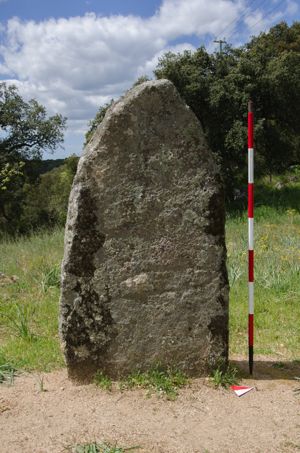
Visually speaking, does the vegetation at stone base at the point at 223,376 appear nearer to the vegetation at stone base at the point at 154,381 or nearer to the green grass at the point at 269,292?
the vegetation at stone base at the point at 154,381

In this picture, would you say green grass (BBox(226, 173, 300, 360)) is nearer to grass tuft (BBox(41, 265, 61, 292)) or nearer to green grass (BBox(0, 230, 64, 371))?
green grass (BBox(0, 230, 64, 371))

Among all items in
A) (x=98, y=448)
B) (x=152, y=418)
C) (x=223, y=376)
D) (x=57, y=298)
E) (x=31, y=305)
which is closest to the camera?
(x=98, y=448)

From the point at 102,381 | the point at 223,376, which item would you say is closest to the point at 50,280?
the point at 102,381

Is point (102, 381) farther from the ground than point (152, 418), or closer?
farther from the ground

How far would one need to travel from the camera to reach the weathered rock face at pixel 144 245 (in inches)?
142

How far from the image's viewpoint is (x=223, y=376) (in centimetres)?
→ 384

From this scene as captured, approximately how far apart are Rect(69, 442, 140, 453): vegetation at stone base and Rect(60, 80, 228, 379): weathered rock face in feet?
2.64

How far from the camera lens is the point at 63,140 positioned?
23484mm

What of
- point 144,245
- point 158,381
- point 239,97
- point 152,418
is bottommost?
point 152,418

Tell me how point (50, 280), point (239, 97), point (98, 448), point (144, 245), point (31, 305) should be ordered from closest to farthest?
1. point (98, 448)
2. point (144, 245)
3. point (31, 305)
4. point (50, 280)
5. point (239, 97)

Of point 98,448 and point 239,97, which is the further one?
point 239,97

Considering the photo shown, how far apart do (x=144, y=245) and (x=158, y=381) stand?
1.01 metres

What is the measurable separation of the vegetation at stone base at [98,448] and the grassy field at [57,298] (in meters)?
1.35

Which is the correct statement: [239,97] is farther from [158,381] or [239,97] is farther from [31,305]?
[158,381]
